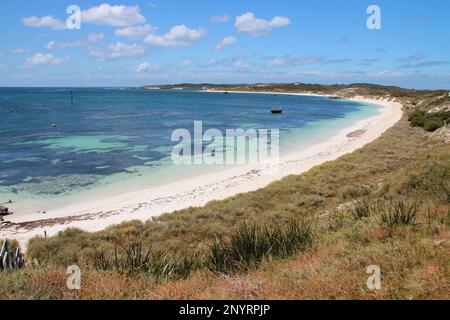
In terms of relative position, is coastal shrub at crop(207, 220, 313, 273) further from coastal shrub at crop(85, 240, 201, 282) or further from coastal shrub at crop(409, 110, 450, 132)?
coastal shrub at crop(409, 110, 450, 132)

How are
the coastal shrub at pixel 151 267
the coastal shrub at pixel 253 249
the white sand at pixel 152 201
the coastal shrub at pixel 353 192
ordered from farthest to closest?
the coastal shrub at pixel 353 192 → the white sand at pixel 152 201 → the coastal shrub at pixel 253 249 → the coastal shrub at pixel 151 267

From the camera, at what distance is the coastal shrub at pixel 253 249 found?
6.54 meters


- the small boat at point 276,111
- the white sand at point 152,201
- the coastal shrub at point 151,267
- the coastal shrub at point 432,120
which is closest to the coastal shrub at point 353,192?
the white sand at point 152,201

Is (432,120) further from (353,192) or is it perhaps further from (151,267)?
(151,267)

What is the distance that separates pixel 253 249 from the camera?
22.8ft

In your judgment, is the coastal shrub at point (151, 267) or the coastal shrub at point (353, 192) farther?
the coastal shrub at point (353, 192)

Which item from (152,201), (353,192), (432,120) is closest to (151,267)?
(353,192)

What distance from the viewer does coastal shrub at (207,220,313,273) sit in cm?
654

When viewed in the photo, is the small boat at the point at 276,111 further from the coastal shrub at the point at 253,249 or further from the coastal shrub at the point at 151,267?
the coastal shrub at the point at 151,267

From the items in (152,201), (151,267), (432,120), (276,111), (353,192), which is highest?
(276,111)

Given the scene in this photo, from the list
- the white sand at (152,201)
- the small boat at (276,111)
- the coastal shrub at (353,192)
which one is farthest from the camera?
the small boat at (276,111)

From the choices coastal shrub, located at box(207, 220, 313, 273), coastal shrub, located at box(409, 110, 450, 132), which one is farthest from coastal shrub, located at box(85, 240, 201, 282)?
coastal shrub, located at box(409, 110, 450, 132)

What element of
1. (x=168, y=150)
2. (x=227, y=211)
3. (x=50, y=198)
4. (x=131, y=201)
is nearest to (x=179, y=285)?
(x=227, y=211)
